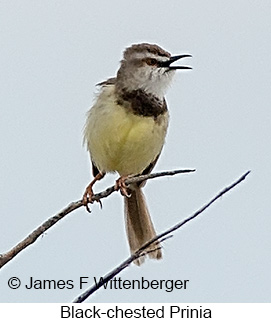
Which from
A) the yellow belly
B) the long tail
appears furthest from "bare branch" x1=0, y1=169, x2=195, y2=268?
the long tail

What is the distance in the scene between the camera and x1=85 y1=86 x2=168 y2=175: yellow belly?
6.10m

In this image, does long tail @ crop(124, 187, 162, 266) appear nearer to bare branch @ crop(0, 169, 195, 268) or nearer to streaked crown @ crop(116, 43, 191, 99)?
streaked crown @ crop(116, 43, 191, 99)

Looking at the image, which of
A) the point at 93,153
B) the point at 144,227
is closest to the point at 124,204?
the point at 144,227

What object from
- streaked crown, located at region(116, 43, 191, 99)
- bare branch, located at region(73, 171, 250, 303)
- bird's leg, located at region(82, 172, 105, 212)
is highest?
streaked crown, located at region(116, 43, 191, 99)

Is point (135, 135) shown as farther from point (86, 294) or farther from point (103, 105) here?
point (86, 294)

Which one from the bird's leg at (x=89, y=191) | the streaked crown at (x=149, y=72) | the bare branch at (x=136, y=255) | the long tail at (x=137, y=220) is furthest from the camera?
the long tail at (x=137, y=220)

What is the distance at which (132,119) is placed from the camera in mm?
6137

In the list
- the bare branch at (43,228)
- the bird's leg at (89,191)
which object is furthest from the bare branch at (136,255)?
the bird's leg at (89,191)

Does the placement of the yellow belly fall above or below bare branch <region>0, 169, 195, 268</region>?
above

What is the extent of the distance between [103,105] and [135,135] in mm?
418

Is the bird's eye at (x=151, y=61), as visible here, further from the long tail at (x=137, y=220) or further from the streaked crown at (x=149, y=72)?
the long tail at (x=137, y=220)

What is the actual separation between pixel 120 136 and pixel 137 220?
107cm

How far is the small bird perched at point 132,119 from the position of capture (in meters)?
6.12
